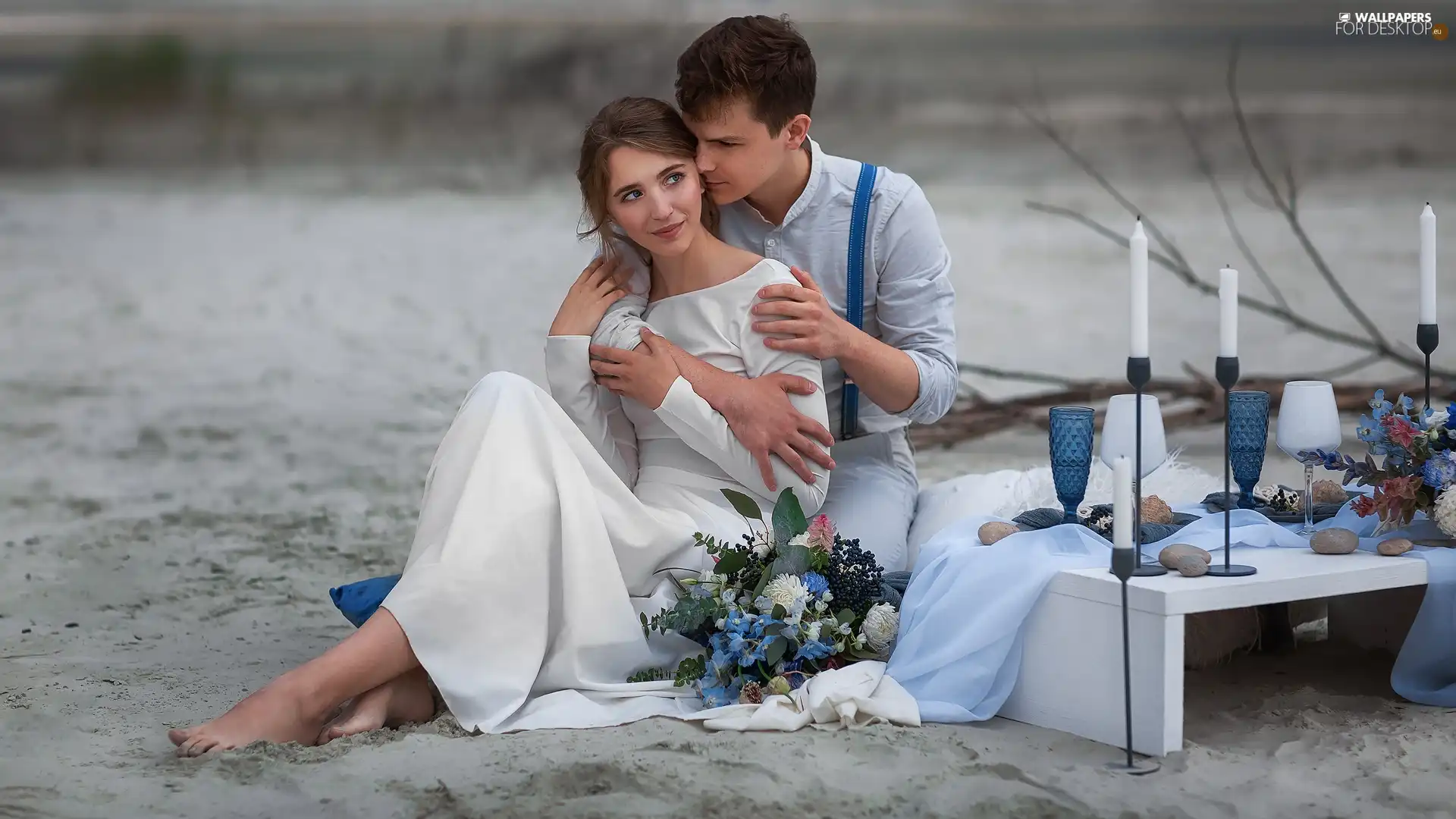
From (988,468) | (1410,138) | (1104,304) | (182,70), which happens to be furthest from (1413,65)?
(182,70)

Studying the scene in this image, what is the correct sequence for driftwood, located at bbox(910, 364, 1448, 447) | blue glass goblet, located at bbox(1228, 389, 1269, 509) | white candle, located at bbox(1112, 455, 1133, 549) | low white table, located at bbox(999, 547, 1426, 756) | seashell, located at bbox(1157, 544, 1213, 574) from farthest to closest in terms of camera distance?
driftwood, located at bbox(910, 364, 1448, 447) → blue glass goblet, located at bbox(1228, 389, 1269, 509) → seashell, located at bbox(1157, 544, 1213, 574) → low white table, located at bbox(999, 547, 1426, 756) → white candle, located at bbox(1112, 455, 1133, 549)

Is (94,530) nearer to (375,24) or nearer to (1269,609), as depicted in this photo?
(375,24)

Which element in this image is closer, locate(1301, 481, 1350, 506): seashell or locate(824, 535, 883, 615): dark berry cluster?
locate(824, 535, 883, 615): dark berry cluster

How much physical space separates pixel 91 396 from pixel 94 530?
1762 mm

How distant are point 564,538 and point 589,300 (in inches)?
22.9

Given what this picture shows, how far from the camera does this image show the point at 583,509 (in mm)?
2758

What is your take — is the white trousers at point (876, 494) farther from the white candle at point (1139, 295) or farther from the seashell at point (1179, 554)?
the white candle at point (1139, 295)

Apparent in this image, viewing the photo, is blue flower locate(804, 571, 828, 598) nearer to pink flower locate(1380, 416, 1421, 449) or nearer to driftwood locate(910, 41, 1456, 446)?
pink flower locate(1380, 416, 1421, 449)

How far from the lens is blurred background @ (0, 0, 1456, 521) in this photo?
282 inches

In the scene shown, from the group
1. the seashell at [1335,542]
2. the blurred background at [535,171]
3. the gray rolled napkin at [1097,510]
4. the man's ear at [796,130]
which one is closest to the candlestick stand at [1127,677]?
the gray rolled napkin at [1097,510]

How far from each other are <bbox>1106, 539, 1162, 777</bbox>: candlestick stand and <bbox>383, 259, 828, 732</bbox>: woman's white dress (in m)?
0.78

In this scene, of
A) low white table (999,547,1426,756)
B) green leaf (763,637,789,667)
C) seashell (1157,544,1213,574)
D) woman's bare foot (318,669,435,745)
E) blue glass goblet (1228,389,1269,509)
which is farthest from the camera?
blue glass goblet (1228,389,1269,509)

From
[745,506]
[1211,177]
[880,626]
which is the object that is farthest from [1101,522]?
[1211,177]

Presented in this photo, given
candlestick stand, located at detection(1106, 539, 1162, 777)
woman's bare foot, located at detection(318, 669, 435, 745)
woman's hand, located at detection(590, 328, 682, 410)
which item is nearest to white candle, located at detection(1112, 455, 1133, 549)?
candlestick stand, located at detection(1106, 539, 1162, 777)
